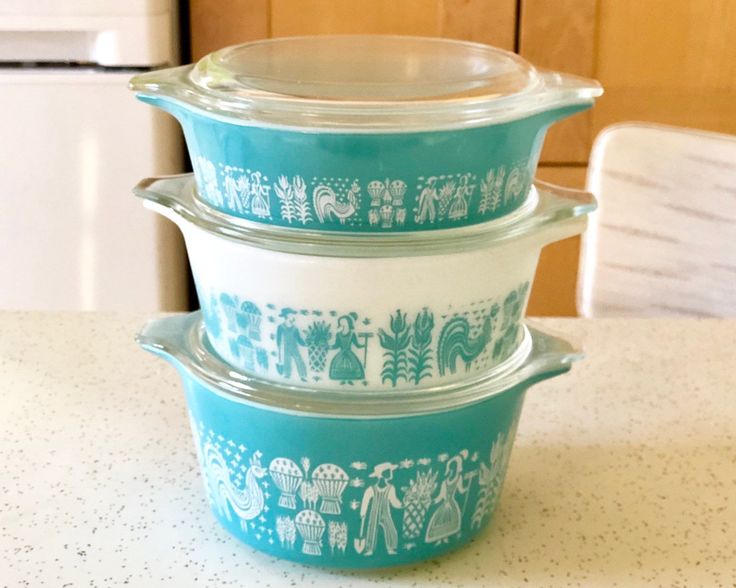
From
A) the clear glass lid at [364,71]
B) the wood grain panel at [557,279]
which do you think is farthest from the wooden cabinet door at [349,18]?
the clear glass lid at [364,71]

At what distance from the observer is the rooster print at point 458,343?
544 millimetres

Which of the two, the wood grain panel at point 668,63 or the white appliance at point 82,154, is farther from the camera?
the wood grain panel at point 668,63

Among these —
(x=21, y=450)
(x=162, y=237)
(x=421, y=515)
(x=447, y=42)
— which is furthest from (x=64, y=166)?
(x=421, y=515)

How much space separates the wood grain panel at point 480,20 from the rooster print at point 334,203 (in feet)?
4.20

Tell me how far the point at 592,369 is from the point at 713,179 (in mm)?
438

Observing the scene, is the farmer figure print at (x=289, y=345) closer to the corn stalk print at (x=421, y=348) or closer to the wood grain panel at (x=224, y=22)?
the corn stalk print at (x=421, y=348)

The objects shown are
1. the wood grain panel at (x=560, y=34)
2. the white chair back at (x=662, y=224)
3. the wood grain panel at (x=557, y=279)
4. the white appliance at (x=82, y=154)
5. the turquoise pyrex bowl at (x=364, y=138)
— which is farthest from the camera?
the wood grain panel at (x=557, y=279)

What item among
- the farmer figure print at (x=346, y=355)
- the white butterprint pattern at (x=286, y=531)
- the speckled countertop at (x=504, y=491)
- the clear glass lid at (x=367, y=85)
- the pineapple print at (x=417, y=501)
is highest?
the clear glass lid at (x=367, y=85)

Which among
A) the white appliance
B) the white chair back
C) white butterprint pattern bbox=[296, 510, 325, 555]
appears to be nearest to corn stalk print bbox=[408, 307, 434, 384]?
white butterprint pattern bbox=[296, 510, 325, 555]

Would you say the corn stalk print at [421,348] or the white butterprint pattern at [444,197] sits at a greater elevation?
the white butterprint pattern at [444,197]

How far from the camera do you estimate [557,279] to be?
Result: 184 centimetres

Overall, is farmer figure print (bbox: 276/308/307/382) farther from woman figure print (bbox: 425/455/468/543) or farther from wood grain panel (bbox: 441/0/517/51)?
wood grain panel (bbox: 441/0/517/51)

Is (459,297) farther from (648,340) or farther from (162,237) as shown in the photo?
(162,237)

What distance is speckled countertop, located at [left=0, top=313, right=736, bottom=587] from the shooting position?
1.91 ft
